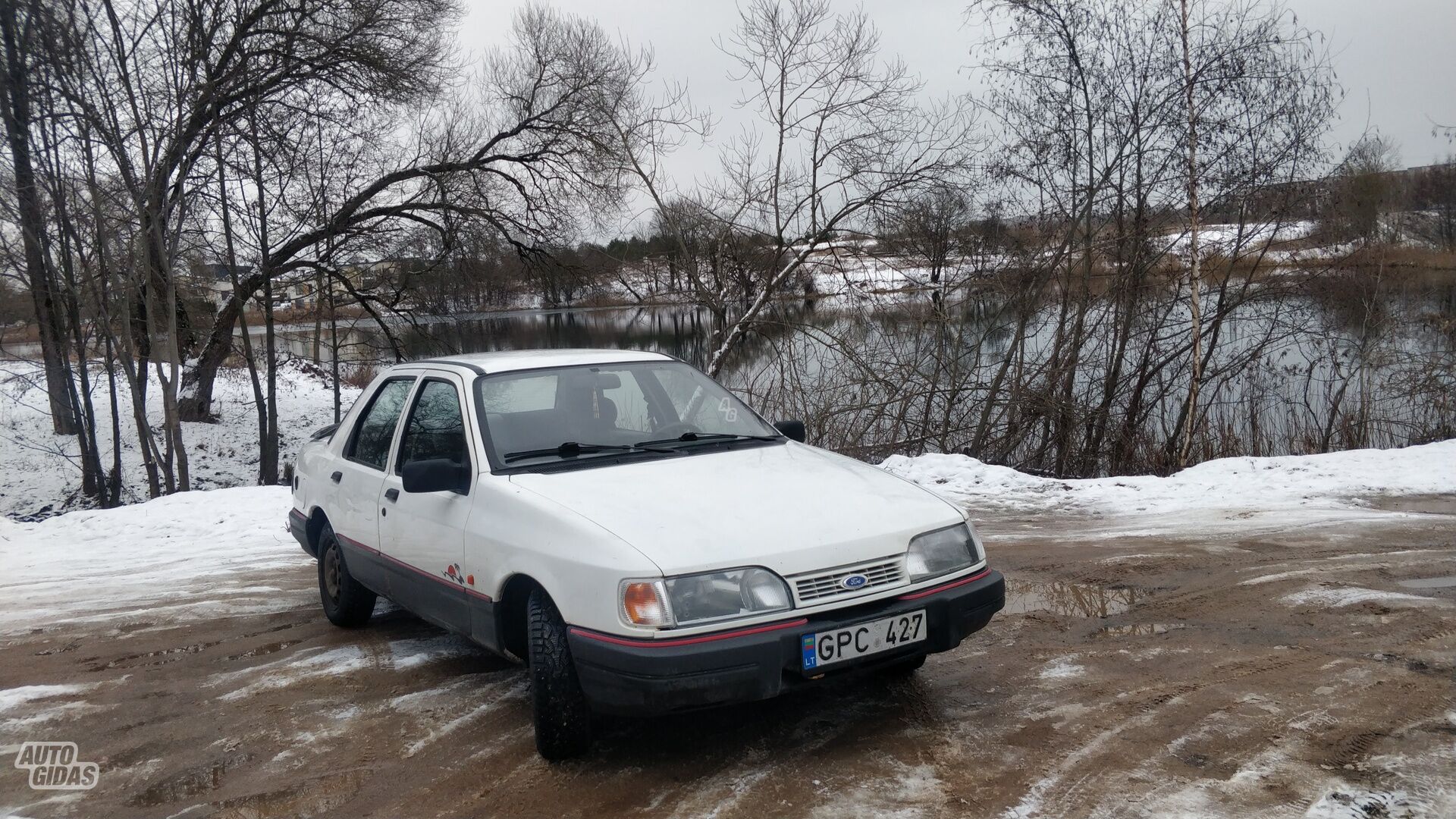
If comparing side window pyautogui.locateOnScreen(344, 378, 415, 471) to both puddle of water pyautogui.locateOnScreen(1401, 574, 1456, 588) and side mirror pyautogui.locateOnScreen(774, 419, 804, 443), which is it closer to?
side mirror pyautogui.locateOnScreen(774, 419, 804, 443)

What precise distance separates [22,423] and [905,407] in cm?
1739

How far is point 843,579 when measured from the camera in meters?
3.60

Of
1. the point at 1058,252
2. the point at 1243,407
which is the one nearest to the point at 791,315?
the point at 1058,252

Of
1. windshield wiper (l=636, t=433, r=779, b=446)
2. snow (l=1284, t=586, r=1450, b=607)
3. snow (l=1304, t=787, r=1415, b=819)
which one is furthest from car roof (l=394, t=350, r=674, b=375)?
snow (l=1284, t=586, r=1450, b=607)

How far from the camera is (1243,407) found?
537 inches

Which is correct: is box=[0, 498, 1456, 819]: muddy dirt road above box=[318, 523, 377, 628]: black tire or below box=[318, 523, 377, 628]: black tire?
below

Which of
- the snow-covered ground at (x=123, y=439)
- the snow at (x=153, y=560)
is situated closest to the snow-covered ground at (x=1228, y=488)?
the snow at (x=153, y=560)

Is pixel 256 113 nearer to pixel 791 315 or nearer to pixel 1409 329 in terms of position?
pixel 791 315

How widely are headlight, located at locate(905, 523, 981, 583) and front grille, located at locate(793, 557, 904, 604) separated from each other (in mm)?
65

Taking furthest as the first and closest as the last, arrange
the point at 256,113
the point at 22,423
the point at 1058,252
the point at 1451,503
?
the point at 22,423 < the point at 256,113 < the point at 1058,252 < the point at 1451,503

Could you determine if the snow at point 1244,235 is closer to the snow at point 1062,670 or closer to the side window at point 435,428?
the snow at point 1062,670

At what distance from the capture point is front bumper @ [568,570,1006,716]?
336 cm

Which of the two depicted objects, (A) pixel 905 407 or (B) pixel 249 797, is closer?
(B) pixel 249 797

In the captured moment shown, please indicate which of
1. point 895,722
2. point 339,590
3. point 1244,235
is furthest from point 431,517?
point 1244,235
